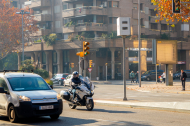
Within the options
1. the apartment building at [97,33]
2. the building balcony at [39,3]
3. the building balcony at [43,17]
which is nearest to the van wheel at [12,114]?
the apartment building at [97,33]

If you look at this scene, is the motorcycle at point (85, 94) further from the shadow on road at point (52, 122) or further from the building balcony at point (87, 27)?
the building balcony at point (87, 27)

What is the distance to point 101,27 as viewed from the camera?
5725 centimetres

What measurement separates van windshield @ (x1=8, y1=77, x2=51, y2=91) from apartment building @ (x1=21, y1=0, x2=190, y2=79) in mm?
43915

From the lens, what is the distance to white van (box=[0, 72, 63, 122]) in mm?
9117

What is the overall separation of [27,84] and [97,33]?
4829 centimetres

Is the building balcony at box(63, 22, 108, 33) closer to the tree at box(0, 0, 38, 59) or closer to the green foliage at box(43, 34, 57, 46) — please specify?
the green foliage at box(43, 34, 57, 46)

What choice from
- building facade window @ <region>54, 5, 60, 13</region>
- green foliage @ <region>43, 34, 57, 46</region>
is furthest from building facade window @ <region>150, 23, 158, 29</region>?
green foliage @ <region>43, 34, 57, 46</region>

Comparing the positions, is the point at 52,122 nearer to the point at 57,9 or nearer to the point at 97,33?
the point at 97,33

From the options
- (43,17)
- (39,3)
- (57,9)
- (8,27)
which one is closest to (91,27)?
(57,9)

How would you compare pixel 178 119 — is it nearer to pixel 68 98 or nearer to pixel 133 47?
pixel 68 98

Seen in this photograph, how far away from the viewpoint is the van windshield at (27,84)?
9.91m

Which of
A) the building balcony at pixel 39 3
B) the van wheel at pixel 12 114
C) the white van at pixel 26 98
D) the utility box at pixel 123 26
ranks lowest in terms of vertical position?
the van wheel at pixel 12 114

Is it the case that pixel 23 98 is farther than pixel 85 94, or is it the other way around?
pixel 85 94

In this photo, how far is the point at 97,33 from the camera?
2281 inches
